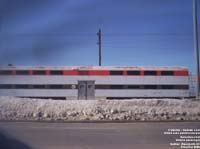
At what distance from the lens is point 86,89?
47.9ft

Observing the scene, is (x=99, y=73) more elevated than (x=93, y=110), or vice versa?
(x=99, y=73)

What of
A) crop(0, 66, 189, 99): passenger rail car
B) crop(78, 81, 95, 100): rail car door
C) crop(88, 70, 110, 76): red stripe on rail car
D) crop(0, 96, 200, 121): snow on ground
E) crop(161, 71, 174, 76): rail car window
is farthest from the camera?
crop(88, 70, 110, 76): red stripe on rail car

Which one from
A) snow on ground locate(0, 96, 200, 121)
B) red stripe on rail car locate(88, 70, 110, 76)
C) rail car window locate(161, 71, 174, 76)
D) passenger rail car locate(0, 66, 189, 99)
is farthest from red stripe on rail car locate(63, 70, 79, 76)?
snow on ground locate(0, 96, 200, 121)

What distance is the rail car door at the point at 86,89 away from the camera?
14469 millimetres

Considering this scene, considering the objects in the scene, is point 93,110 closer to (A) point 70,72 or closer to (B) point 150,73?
(A) point 70,72

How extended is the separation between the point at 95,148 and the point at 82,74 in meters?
11.3

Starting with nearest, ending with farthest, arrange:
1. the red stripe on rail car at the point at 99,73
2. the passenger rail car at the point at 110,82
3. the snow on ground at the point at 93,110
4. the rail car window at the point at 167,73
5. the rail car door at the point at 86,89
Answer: the snow on ground at the point at 93,110 → the rail car window at the point at 167,73 → the passenger rail car at the point at 110,82 → the rail car door at the point at 86,89 → the red stripe on rail car at the point at 99,73

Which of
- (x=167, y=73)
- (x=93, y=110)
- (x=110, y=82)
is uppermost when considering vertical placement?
(x=167, y=73)

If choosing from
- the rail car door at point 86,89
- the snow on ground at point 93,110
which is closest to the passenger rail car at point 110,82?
A: the rail car door at point 86,89

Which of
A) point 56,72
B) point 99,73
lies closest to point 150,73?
point 99,73

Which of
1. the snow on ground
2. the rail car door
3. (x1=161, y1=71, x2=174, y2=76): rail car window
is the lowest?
the snow on ground

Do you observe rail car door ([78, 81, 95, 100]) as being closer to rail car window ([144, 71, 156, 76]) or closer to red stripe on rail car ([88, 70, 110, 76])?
red stripe on rail car ([88, 70, 110, 76])

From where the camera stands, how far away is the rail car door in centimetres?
Answer: 1447

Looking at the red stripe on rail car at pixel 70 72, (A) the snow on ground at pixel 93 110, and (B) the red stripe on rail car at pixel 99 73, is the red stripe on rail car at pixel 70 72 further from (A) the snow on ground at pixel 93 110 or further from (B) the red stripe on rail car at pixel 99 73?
(A) the snow on ground at pixel 93 110
